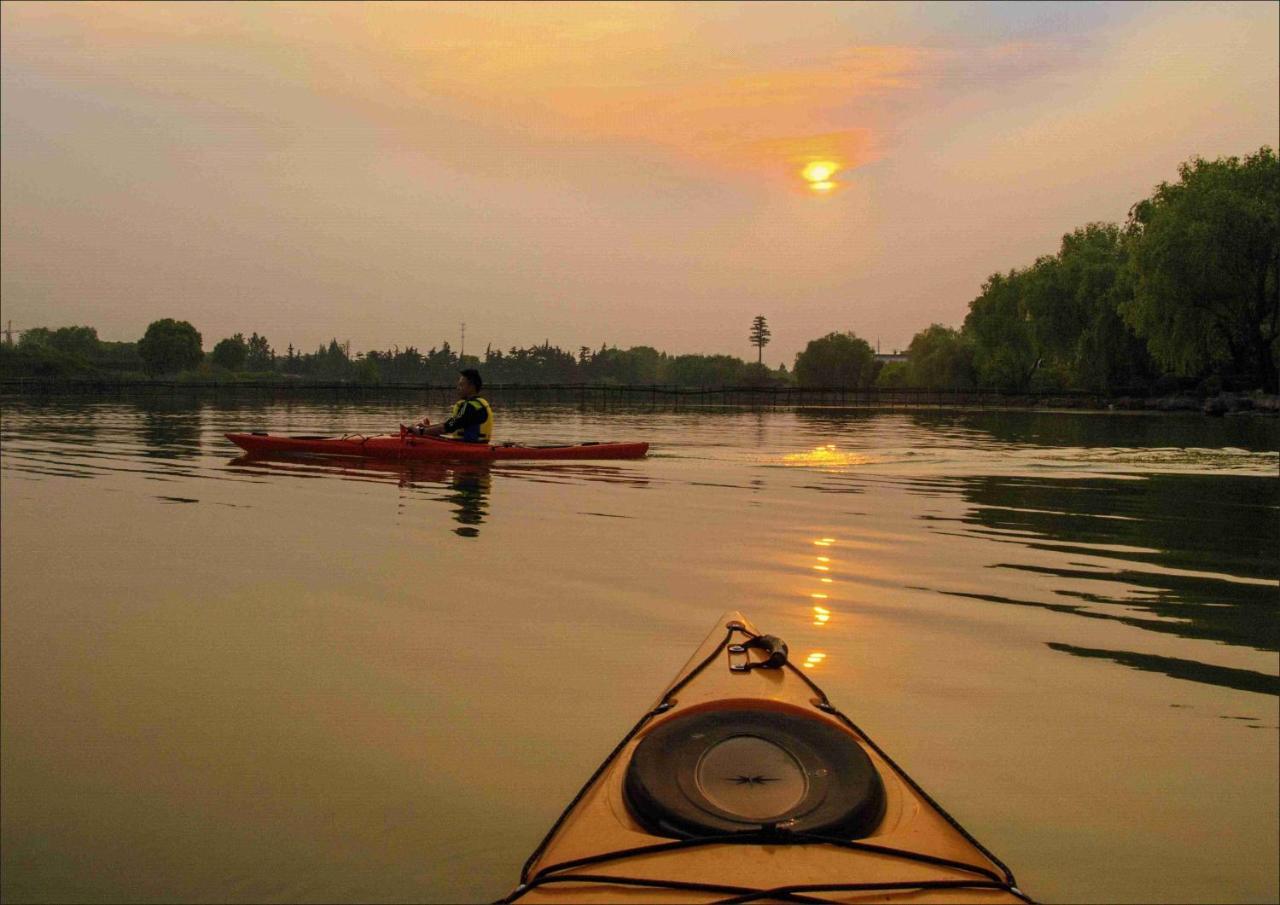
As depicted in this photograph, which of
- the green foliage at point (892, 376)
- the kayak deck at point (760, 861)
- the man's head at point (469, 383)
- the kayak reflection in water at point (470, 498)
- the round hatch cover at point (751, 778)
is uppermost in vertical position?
the green foliage at point (892, 376)

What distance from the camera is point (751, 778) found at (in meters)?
2.45

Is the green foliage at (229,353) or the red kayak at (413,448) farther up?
the green foliage at (229,353)

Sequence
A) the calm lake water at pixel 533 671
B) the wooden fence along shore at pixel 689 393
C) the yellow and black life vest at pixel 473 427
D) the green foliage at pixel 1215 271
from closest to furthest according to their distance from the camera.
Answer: the calm lake water at pixel 533 671
the yellow and black life vest at pixel 473 427
the green foliage at pixel 1215 271
the wooden fence along shore at pixel 689 393

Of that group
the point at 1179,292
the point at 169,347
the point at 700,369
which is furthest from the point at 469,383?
the point at 700,369

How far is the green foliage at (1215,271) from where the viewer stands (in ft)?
109

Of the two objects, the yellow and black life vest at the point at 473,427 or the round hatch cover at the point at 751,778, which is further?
the yellow and black life vest at the point at 473,427

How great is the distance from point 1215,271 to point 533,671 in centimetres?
3505

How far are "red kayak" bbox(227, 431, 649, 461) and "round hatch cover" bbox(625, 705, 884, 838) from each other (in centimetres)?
1109

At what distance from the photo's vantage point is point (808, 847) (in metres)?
2.22

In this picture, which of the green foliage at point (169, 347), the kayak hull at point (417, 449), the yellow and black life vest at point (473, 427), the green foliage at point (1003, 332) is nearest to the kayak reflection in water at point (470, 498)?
the kayak hull at point (417, 449)

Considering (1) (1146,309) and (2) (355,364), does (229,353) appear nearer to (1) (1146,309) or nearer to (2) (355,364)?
(2) (355,364)

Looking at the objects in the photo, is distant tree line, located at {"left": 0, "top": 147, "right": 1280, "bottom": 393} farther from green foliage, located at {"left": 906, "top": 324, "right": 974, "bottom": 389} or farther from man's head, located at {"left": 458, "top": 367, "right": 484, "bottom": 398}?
man's head, located at {"left": 458, "top": 367, "right": 484, "bottom": 398}

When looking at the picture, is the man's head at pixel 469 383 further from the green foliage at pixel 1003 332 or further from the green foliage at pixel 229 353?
the green foliage at pixel 229 353

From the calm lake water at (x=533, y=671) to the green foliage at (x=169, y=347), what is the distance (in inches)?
3469
